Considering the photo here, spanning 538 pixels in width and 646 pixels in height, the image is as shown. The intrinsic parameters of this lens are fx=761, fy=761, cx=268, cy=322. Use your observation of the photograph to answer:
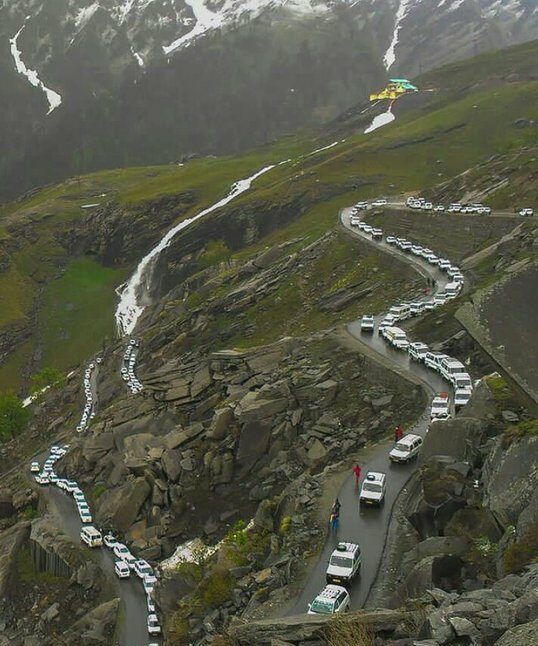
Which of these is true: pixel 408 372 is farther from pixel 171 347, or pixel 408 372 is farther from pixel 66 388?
pixel 66 388

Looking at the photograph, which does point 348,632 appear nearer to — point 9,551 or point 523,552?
point 523,552

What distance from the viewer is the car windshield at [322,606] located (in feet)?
70.5

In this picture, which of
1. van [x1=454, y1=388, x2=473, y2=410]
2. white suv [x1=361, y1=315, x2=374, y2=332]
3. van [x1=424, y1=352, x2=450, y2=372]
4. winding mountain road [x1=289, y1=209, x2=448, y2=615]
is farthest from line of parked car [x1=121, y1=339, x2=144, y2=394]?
van [x1=454, y1=388, x2=473, y2=410]

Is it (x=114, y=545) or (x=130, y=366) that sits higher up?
(x=114, y=545)

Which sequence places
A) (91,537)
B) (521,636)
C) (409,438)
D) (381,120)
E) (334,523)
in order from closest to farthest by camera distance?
(521,636)
(334,523)
(409,438)
(91,537)
(381,120)

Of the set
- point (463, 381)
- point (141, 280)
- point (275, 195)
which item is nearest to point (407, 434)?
point (463, 381)

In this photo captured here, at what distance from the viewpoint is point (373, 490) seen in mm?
29984

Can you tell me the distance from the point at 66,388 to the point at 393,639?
80.9m

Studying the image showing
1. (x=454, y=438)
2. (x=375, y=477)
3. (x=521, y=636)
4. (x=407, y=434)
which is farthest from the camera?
(x=407, y=434)

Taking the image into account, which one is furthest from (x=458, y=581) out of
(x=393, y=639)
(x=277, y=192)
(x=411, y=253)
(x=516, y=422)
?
(x=277, y=192)

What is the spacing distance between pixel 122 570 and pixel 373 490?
61.2 feet

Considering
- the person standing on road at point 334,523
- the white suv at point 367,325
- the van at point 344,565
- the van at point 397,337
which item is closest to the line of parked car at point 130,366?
the white suv at point 367,325

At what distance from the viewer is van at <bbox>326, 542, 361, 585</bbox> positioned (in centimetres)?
2416

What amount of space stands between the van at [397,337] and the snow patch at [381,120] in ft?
450
